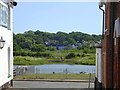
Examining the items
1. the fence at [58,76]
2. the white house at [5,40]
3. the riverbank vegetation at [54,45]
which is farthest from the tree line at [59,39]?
the white house at [5,40]

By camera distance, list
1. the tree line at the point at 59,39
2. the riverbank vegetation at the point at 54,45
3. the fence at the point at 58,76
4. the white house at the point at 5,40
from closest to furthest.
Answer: the white house at the point at 5,40 → the fence at the point at 58,76 → the riverbank vegetation at the point at 54,45 → the tree line at the point at 59,39

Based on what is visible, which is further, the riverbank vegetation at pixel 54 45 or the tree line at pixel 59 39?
the tree line at pixel 59 39

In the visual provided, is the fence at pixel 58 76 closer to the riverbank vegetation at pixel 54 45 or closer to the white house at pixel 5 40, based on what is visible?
the white house at pixel 5 40

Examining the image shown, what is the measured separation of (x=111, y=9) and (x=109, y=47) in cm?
170

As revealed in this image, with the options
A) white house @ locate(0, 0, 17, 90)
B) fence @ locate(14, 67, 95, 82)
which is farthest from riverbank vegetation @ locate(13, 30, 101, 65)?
white house @ locate(0, 0, 17, 90)

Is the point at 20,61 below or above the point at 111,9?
below

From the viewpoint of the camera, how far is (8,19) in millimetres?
18516

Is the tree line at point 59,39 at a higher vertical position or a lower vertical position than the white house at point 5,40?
higher

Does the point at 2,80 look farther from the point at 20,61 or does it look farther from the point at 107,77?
the point at 20,61

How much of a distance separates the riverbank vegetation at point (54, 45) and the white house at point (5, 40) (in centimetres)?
5073

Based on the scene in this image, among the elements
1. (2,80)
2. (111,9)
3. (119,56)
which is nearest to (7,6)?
(2,80)

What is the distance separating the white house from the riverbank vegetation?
5073 cm

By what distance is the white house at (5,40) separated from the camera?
1560cm

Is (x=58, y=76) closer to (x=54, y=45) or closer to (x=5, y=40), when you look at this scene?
(x=5, y=40)
